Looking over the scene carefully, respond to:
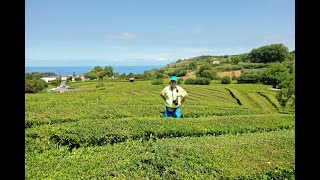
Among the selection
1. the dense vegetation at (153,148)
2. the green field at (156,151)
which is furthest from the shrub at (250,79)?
the green field at (156,151)

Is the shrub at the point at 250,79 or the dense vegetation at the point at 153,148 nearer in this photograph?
the dense vegetation at the point at 153,148

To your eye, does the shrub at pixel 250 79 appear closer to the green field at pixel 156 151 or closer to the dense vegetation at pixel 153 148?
A: the dense vegetation at pixel 153 148

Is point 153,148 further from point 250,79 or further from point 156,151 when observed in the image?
point 250,79

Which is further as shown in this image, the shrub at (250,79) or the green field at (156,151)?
the shrub at (250,79)

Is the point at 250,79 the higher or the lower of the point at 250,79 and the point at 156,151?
the higher

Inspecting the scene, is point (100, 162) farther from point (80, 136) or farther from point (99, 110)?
point (99, 110)

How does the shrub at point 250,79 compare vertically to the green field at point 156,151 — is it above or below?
above

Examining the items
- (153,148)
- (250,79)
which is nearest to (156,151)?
(153,148)
